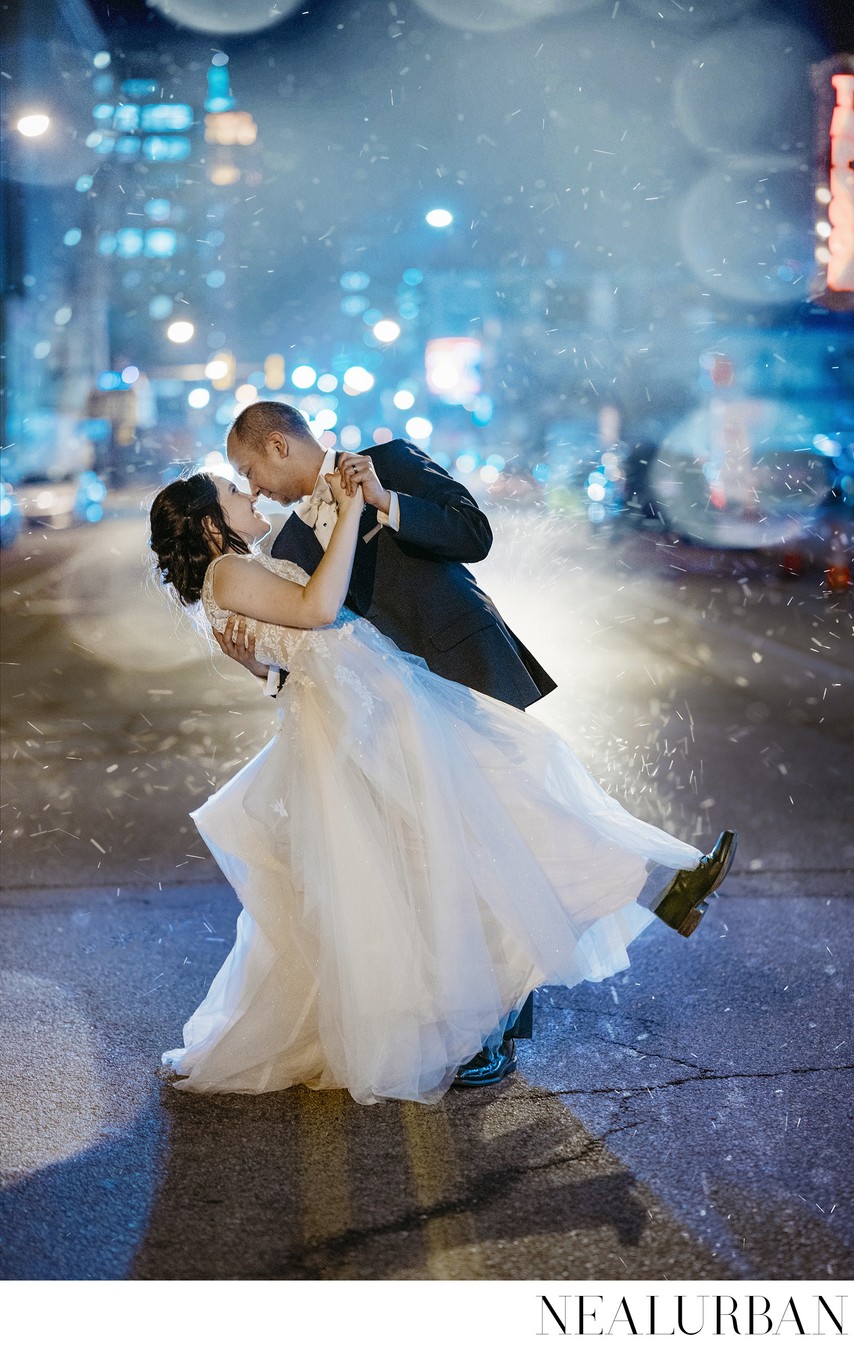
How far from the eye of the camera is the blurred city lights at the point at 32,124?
57031 mm

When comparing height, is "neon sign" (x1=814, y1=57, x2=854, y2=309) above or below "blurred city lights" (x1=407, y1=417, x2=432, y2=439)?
above

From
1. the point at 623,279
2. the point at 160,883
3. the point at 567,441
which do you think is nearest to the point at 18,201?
the point at 567,441

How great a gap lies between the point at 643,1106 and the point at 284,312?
130 meters

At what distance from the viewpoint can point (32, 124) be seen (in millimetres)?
57094

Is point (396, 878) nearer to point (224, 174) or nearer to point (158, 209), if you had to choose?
point (158, 209)

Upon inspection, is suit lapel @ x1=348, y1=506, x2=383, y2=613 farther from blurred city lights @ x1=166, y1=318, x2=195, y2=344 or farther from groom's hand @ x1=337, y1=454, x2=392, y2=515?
blurred city lights @ x1=166, y1=318, x2=195, y2=344

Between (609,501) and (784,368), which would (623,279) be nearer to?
(784,368)

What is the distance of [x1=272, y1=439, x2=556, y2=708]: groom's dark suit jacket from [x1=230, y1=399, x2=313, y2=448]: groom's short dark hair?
31 cm

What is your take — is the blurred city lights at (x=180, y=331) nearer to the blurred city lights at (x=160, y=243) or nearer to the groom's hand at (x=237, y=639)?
the blurred city lights at (x=160, y=243)

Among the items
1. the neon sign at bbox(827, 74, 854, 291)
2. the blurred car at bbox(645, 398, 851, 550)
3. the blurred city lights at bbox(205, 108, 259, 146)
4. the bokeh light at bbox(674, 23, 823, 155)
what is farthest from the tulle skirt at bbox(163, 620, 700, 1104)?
the blurred city lights at bbox(205, 108, 259, 146)

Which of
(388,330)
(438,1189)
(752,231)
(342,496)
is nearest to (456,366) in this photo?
(752,231)

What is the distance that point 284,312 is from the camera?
128 metres

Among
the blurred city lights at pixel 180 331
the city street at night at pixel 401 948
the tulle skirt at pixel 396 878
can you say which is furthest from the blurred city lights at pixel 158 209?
the tulle skirt at pixel 396 878

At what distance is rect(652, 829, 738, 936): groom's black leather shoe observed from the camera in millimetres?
3865
